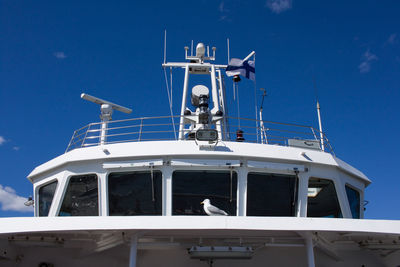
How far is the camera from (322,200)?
967 cm

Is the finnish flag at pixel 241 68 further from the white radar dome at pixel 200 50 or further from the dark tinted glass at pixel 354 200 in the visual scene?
the dark tinted glass at pixel 354 200

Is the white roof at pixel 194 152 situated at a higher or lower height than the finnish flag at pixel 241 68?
lower

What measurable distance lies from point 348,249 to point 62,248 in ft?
19.5

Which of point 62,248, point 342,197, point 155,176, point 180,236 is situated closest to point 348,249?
point 342,197

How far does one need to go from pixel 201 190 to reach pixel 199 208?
15.5 inches

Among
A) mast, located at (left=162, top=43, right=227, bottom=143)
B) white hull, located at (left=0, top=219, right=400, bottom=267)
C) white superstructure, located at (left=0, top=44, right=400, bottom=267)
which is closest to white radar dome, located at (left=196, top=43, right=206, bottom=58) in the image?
mast, located at (left=162, top=43, right=227, bottom=143)

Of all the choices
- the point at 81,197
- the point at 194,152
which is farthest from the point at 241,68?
the point at 81,197

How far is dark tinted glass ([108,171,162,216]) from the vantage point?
28.5ft

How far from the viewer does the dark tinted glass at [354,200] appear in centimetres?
1031

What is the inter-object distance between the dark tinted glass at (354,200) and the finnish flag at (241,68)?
524 cm

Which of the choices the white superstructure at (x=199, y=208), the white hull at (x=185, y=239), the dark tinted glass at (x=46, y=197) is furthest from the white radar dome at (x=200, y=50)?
the white hull at (x=185, y=239)

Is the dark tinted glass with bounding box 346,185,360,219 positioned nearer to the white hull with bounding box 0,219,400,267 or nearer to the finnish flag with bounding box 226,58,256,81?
the white hull with bounding box 0,219,400,267

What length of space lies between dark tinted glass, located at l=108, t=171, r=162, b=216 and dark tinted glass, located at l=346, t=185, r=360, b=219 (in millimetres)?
4971

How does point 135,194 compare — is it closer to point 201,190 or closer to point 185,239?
point 201,190
